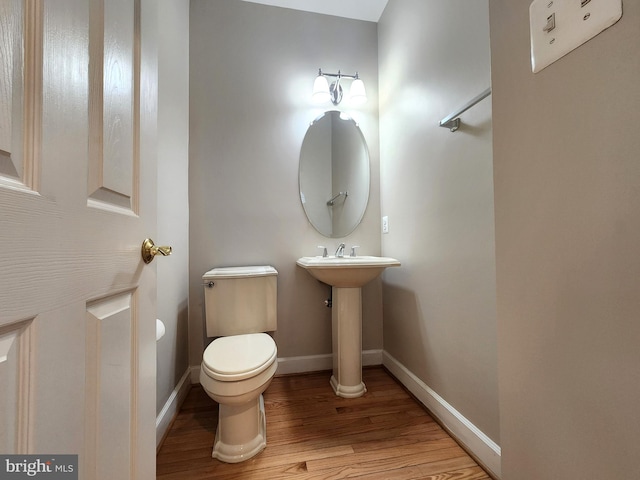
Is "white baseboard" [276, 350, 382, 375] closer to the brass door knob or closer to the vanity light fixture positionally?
the brass door knob

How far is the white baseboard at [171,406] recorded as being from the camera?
1.21m

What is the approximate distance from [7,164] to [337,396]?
1.73m

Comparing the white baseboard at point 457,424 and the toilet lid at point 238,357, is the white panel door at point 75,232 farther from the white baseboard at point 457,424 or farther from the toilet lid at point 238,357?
the white baseboard at point 457,424

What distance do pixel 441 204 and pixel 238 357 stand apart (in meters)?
1.24

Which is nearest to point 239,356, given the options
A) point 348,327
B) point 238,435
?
point 238,435

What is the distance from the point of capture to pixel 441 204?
1.35m

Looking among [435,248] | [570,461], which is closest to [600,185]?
[570,461]

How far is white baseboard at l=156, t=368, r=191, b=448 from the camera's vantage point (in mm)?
1214

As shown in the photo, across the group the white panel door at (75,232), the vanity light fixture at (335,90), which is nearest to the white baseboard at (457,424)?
the white panel door at (75,232)

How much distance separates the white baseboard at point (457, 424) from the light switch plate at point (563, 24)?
131 centimetres

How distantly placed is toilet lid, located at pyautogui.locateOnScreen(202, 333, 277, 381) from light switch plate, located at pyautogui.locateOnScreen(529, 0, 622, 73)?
4.18 feet

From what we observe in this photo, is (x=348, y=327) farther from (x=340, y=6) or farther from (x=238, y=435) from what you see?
(x=340, y=6)

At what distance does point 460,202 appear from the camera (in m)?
1.22

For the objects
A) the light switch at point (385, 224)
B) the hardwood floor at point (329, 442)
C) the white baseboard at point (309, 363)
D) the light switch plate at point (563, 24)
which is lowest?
the hardwood floor at point (329, 442)
